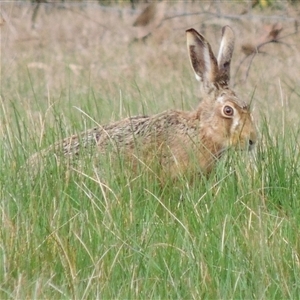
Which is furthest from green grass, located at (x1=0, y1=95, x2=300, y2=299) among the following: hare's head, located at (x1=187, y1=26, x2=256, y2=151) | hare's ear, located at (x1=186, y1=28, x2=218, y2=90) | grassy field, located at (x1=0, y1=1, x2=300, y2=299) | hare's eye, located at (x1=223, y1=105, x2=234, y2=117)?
hare's ear, located at (x1=186, y1=28, x2=218, y2=90)

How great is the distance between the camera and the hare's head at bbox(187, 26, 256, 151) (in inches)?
211

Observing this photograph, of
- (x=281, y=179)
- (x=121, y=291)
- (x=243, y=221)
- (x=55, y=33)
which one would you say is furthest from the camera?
(x=55, y=33)

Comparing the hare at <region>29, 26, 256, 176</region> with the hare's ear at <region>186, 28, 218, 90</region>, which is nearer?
the hare at <region>29, 26, 256, 176</region>

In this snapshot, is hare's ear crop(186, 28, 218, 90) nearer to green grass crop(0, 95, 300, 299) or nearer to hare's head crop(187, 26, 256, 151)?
hare's head crop(187, 26, 256, 151)

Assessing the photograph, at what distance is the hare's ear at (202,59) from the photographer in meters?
5.66

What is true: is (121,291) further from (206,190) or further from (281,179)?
(281,179)

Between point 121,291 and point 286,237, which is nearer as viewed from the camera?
point 121,291

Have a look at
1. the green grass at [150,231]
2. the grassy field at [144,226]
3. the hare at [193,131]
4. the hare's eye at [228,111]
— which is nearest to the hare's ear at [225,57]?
the hare at [193,131]

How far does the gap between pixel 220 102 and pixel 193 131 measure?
211 millimetres

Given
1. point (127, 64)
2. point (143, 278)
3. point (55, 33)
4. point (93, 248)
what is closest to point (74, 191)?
point (93, 248)

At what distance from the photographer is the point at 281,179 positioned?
16.0ft

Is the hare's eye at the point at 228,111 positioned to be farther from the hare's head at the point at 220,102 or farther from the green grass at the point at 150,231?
the green grass at the point at 150,231

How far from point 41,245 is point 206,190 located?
861 millimetres

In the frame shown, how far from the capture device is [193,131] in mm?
5578
